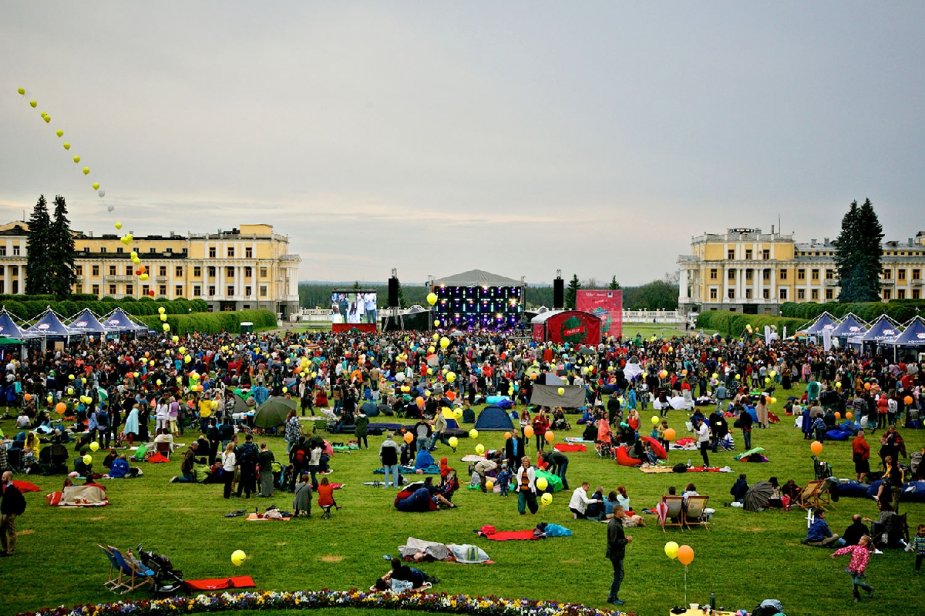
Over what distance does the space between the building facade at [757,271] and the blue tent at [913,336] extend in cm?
8452

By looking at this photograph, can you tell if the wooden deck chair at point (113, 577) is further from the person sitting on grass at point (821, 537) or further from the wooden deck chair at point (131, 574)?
the person sitting on grass at point (821, 537)

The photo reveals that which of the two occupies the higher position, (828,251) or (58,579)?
Result: (828,251)

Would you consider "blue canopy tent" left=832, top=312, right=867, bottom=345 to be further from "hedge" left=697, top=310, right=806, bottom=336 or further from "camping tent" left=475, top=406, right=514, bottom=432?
"camping tent" left=475, top=406, right=514, bottom=432

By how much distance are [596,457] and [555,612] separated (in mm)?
12414

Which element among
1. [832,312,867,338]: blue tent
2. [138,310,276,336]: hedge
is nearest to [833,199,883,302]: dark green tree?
[832,312,867,338]: blue tent

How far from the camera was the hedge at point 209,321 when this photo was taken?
2719 inches

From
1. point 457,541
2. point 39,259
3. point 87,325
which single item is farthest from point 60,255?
point 457,541

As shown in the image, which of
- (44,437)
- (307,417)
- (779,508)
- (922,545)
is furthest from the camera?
(307,417)

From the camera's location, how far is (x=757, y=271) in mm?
123438

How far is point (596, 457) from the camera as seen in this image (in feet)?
76.1

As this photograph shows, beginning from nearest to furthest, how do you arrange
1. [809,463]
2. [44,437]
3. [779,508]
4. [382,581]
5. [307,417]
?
1. [382,581]
2. [779,508]
3. [809,463]
4. [44,437]
5. [307,417]

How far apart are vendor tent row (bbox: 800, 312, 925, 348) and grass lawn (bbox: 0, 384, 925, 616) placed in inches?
878

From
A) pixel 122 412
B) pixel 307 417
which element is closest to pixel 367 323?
pixel 307 417

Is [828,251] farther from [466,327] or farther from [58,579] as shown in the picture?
[58,579]
